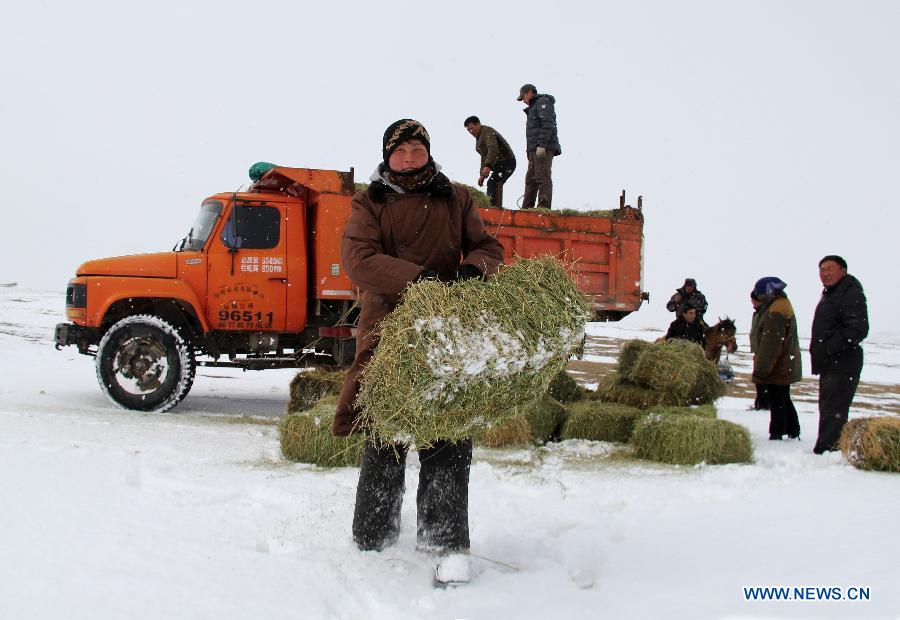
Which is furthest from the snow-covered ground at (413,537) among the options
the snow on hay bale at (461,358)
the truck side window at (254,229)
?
the truck side window at (254,229)

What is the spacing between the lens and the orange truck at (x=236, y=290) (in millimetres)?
7715

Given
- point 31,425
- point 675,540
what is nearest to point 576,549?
point 675,540

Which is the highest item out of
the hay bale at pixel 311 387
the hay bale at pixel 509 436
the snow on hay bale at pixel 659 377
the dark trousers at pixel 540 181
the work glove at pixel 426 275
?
the dark trousers at pixel 540 181

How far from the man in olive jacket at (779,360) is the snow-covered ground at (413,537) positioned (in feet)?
4.16

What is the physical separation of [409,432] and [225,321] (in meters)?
5.86

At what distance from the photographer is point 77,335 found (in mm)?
7945

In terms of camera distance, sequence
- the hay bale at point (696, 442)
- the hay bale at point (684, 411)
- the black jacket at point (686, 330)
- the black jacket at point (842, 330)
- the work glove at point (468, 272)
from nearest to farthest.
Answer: the work glove at point (468, 272) → the hay bale at point (696, 442) → the black jacket at point (842, 330) → the hay bale at point (684, 411) → the black jacket at point (686, 330)

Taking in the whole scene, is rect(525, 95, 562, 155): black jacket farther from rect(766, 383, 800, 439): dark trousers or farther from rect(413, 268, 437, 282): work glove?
rect(413, 268, 437, 282): work glove

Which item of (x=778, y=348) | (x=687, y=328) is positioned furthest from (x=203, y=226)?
(x=687, y=328)

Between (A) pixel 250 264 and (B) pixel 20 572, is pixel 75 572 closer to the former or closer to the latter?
(B) pixel 20 572

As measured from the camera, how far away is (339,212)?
786cm

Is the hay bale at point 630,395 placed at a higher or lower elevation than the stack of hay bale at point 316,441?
higher

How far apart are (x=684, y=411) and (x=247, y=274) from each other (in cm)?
491

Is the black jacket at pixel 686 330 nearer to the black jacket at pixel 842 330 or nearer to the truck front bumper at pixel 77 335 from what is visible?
the black jacket at pixel 842 330
